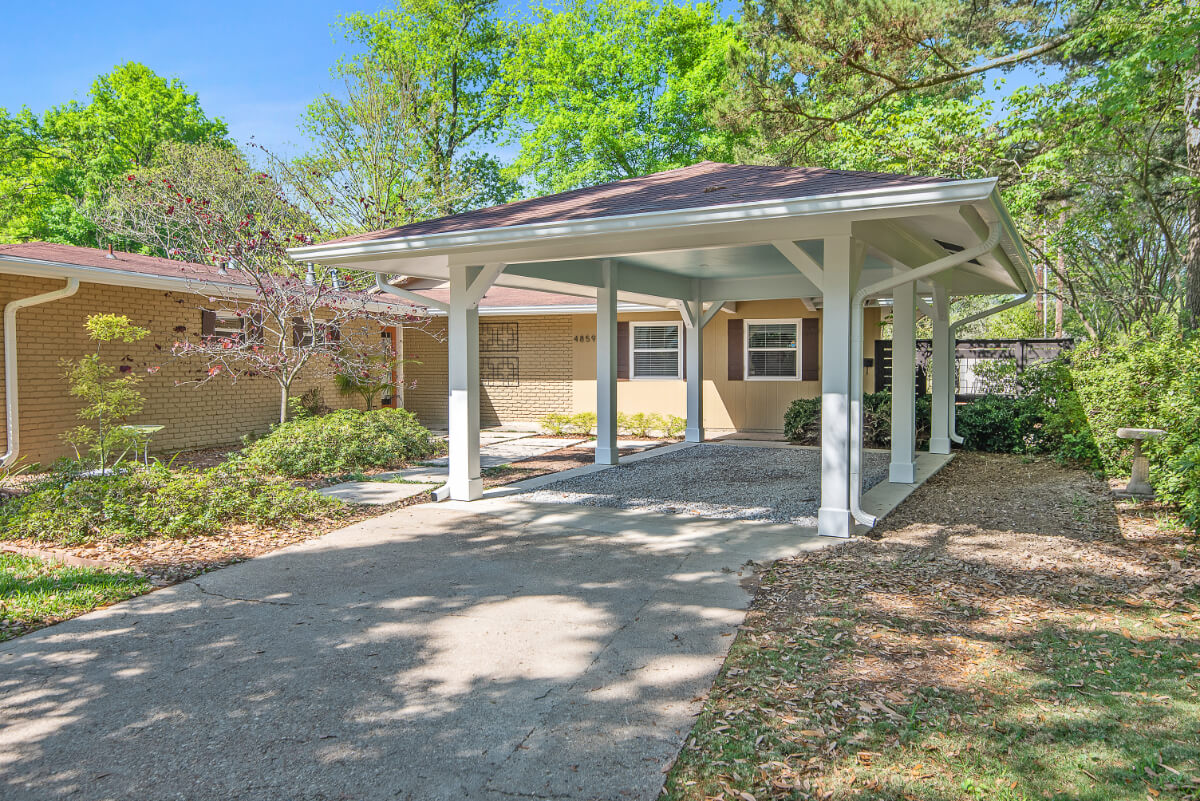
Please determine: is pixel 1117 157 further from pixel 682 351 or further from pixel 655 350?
pixel 655 350

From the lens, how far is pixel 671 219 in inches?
229

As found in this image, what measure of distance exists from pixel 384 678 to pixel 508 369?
13.1 m

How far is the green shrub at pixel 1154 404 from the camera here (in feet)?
20.0

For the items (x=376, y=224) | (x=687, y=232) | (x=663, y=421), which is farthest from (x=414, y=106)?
(x=687, y=232)

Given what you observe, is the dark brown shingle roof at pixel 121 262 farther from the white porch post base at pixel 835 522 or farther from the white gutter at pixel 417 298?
the white porch post base at pixel 835 522

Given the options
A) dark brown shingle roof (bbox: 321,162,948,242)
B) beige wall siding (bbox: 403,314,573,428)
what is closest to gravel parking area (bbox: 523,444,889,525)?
dark brown shingle roof (bbox: 321,162,948,242)

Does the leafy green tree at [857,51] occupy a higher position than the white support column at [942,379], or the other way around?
the leafy green tree at [857,51]

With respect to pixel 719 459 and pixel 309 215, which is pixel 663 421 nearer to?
pixel 719 459

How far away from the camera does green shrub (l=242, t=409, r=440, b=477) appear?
376 inches

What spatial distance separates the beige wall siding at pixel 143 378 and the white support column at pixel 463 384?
5655mm

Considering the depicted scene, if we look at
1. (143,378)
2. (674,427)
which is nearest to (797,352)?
(674,427)

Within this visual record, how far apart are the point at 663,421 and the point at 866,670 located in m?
11.3

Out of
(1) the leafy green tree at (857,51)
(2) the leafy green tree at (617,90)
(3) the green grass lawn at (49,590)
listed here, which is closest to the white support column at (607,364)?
(3) the green grass lawn at (49,590)

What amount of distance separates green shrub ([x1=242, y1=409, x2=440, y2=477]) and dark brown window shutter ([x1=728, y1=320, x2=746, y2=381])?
6.40m
